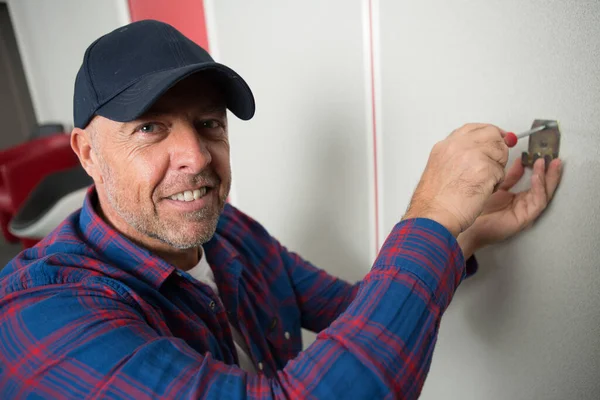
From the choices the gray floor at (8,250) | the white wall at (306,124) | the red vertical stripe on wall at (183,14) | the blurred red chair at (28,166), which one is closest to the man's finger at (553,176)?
the white wall at (306,124)

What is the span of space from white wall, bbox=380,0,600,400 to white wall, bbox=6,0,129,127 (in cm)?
129

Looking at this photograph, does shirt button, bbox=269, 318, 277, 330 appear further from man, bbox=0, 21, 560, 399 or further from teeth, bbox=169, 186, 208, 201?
teeth, bbox=169, 186, 208, 201

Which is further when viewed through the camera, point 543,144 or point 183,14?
point 183,14

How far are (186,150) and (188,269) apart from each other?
307 millimetres

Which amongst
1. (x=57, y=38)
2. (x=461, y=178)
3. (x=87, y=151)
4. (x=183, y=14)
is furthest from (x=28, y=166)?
(x=461, y=178)

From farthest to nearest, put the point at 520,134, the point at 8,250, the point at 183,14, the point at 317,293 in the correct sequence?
1. the point at 8,250
2. the point at 183,14
3. the point at 317,293
4. the point at 520,134

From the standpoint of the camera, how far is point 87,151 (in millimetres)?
854

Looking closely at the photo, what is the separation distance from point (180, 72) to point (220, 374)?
1.53 feet

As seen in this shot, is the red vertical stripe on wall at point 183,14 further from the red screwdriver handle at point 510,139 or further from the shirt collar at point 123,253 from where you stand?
the red screwdriver handle at point 510,139

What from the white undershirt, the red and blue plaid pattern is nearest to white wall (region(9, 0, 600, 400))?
the red and blue plaid pattern

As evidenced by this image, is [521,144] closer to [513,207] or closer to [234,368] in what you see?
[513,207]

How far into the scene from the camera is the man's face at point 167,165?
30.0 inches

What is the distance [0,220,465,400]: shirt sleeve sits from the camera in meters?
0.54

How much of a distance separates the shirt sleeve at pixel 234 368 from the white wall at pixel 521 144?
0.27 meters
